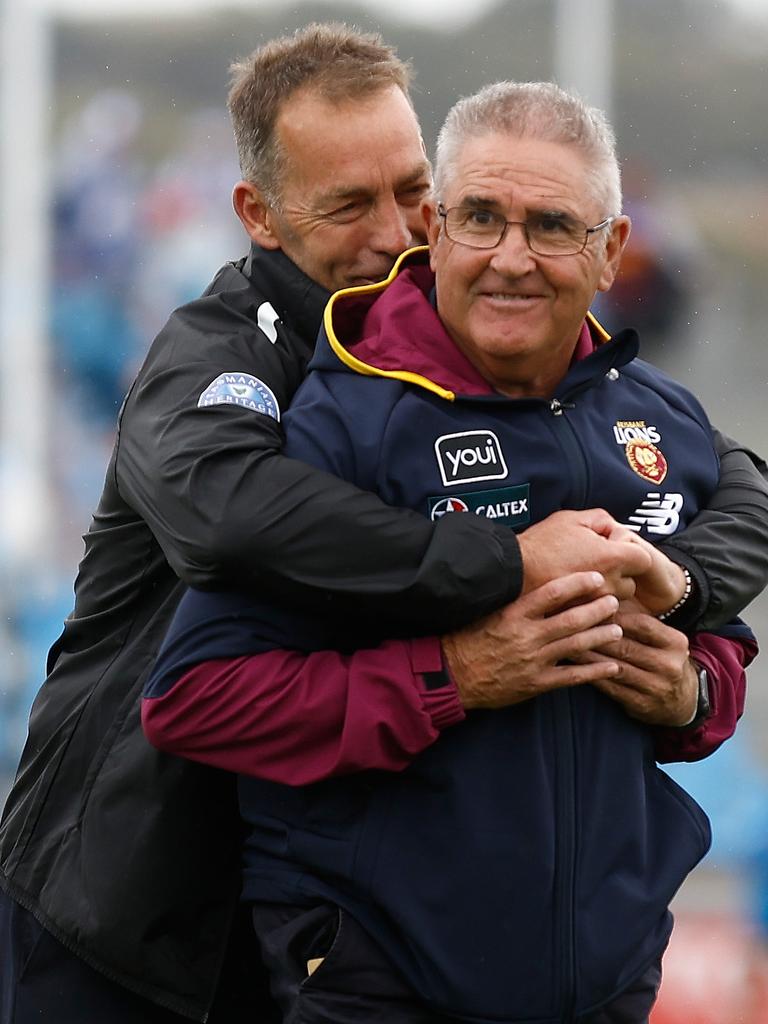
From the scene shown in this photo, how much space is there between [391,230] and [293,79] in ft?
1.00

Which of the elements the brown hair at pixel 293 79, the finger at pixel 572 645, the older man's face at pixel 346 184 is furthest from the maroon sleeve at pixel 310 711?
the brown hair at pixel 293 79

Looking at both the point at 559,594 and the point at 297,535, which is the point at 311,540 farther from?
the point at 559,594

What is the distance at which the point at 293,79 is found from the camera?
2949 millimetres

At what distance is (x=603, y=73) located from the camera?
42.2 ft

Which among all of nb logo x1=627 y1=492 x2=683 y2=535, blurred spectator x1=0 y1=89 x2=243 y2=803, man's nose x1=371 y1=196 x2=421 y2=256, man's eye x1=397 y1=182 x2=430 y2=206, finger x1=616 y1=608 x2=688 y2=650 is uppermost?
man's eye x1=397 y1=182 x2=430 y2=206

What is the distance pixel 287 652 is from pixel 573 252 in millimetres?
690

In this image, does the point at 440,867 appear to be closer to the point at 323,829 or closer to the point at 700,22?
the point at 323,829

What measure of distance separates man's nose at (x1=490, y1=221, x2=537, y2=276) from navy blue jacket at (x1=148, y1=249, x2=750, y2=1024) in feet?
0.53

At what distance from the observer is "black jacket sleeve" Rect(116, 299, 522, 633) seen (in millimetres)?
2354

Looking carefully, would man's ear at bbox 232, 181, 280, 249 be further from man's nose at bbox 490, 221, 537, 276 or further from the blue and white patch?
man's nose at bbox 490, 221, 537, 276

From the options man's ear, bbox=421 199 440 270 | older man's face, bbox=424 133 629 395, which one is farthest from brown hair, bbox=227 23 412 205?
older man's face, bbox=424 133 629 395

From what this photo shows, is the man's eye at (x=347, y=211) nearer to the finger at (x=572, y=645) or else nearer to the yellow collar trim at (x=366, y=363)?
the yellow collar trim at (x=366, y=363)

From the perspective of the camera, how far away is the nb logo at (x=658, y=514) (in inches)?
103

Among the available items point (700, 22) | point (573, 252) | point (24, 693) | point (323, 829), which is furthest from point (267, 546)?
point (700, 22)
